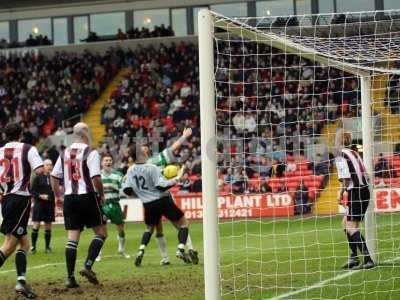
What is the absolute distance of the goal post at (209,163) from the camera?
7.51m

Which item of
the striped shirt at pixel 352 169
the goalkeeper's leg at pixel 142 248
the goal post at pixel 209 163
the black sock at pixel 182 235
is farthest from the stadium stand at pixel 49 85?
the goal post at pixel 209 163

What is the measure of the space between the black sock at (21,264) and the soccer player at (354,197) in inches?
177

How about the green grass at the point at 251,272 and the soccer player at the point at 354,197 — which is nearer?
the green grass at the point at 251,272

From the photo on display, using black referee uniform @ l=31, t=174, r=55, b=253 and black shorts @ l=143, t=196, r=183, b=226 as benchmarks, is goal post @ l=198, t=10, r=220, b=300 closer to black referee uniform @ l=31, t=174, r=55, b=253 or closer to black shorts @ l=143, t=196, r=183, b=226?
black shorts @ l=143, t=196, r=183, b=226

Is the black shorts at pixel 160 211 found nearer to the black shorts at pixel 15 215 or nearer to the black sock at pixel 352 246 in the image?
the black sock at pixel 352 246

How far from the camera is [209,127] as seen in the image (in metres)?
7.59

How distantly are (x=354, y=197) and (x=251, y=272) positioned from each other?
73.4 inches

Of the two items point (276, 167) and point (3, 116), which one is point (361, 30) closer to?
point (276, 167)

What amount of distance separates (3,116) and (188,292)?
1056 inches

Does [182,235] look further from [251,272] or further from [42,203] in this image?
[42,203]

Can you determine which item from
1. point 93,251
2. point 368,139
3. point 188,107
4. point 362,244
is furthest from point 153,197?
point 188,107

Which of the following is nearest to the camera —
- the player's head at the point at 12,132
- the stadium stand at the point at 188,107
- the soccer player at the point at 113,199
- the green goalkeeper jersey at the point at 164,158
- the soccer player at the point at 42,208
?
the player's head at the point at 12,132

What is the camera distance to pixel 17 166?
980 centimetres

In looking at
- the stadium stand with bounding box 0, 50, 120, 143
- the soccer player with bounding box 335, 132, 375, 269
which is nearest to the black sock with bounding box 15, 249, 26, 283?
the soccer player with bounding box 335, 132, 375, 269
